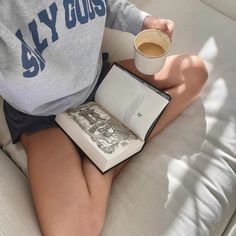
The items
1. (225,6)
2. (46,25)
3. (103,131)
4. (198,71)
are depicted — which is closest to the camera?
(46,25)

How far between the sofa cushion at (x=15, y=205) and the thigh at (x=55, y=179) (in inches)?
0.8

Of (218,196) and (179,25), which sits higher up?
(179,25)

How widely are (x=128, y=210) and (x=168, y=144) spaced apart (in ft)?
0.65

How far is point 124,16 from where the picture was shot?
897 mm

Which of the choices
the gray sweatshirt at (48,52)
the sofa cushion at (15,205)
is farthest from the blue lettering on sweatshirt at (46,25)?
the sofa cushion at (15,205)

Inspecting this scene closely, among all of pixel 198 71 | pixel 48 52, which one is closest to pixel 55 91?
pixel 48 52

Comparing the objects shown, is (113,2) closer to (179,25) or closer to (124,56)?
(124,56)

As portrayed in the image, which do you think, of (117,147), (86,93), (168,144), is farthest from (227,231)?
(86,93)

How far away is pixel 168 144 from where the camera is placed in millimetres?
871

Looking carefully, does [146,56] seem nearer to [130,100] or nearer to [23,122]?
[130,100]

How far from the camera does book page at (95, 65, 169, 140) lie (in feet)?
2.67

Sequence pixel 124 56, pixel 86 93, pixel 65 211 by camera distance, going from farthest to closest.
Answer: pixel 124 56 → pixel 86 93 → pixel 65 211

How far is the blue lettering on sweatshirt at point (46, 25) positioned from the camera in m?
0.67

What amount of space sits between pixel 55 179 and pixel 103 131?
0.15 metres
